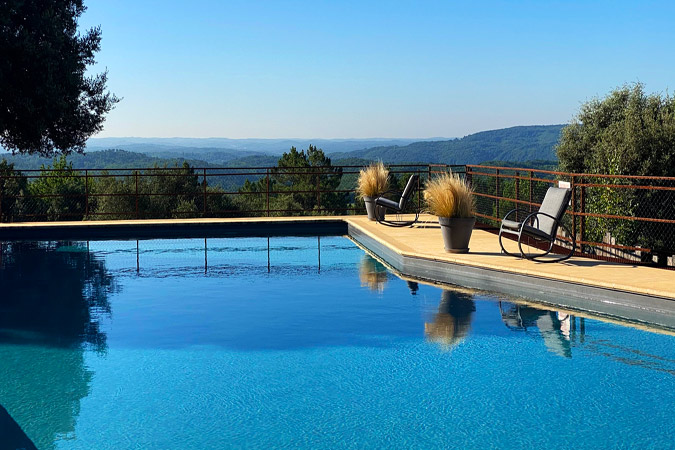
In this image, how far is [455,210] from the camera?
8.94 metres

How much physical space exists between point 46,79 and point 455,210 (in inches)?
364

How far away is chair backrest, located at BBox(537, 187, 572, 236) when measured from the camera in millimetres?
8062

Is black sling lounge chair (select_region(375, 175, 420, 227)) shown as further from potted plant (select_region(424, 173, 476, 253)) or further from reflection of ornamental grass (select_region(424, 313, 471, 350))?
reflection of ornamental grass (select_region(424, 313, 471, 350))

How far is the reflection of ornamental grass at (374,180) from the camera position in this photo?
13219 millimetres

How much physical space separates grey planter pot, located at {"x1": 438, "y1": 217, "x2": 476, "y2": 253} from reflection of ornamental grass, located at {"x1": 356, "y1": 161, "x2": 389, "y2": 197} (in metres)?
4.22

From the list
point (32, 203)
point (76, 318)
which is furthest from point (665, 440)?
point (32, 203)

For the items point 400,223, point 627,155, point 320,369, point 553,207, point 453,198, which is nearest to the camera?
point 320,369

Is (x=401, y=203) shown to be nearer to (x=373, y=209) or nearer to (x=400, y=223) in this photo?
(x=400, y=223)

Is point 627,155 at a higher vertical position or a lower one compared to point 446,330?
higher

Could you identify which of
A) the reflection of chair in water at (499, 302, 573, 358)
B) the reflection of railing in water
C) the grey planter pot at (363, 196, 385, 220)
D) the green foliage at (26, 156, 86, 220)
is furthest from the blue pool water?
the green foliage at (26, 156, 86, 220)

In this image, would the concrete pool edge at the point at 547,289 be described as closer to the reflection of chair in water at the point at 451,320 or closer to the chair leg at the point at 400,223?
the reflection of chair in water at the point at 451,320

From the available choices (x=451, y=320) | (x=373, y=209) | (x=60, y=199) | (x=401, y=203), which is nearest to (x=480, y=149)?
(x=60, y=199)

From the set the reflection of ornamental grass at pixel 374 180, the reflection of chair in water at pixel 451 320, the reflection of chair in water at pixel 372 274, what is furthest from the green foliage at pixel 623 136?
the reflection of chair in water at pixel 451 320

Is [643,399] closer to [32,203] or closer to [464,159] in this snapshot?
[32,203]
